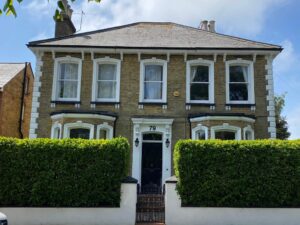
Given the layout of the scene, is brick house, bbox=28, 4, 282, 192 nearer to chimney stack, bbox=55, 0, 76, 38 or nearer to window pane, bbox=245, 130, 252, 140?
window pane, bbox=245, 130, 252, 140

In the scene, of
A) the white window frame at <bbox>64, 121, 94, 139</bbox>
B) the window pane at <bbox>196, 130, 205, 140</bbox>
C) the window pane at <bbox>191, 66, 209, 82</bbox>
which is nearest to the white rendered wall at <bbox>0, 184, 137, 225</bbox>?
the white window frame at <bbox>64, 121, 94, 139</bbox>

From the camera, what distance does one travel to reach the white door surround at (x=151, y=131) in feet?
53.4

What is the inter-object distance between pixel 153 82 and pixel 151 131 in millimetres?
2496

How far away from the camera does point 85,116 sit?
16281 millimetres

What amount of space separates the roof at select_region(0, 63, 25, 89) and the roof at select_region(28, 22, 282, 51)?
497 centimetres

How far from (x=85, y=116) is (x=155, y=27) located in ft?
23.1

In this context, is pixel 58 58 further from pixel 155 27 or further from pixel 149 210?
pixel 149 210

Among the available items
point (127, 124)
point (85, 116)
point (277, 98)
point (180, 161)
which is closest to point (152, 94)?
point (127, 124)

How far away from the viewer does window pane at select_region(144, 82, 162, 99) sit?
17391 millimetres

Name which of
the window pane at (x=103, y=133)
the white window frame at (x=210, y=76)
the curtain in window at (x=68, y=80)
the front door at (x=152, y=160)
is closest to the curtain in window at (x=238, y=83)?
the white window frame at (x=210, y=76)

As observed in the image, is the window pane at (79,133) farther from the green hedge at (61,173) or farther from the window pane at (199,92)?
the window pane at (199,92)

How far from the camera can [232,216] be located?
37.2 ft

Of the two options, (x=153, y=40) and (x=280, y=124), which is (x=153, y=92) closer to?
(x=153, y=40)

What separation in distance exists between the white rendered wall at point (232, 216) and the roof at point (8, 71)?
44.1ft
